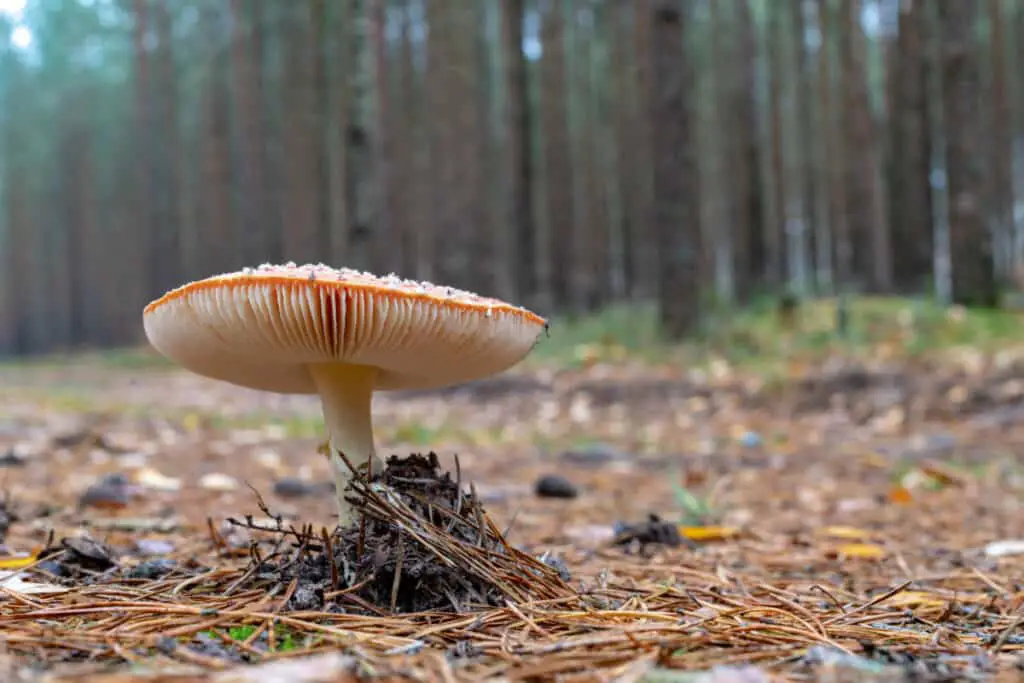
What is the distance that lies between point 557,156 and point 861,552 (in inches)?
499

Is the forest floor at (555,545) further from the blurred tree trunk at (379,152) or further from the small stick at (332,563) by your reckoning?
the blurred tree trunk at (379,152)

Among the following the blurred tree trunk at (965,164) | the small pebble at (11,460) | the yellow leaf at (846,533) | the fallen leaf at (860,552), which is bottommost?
the yellow leaf at (846,533)

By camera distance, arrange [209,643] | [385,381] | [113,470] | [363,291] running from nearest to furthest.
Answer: [209,643] < [363,291] < [385,381] < [113,470]

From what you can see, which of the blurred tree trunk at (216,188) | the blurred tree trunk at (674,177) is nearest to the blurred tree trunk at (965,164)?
the blurred tree trunk at (674,177)

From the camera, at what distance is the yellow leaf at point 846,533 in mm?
2815

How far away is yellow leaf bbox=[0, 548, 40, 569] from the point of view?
1.95 m

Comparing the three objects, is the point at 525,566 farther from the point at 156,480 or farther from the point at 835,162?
the point at 835,162

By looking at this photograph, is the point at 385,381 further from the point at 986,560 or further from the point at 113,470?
the point at 113,470

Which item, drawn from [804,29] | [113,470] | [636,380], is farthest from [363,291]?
[804,29]

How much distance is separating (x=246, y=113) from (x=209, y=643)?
62.7ft

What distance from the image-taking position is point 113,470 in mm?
4090

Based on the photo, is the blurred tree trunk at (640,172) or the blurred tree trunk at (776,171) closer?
the blurred tree trunk at (640,172)

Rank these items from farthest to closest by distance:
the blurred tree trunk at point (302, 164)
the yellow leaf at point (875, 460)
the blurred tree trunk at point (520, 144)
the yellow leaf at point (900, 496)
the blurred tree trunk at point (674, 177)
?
the blurred tree trunk at point (302, 164), the blurred tree trunk at point (520, 144), the blurred tree trunk at point (674, 177), the yellow leaf at point (875, 460), the yellow leaf at point (900, 496)

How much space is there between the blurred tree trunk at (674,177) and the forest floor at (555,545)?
244cm
